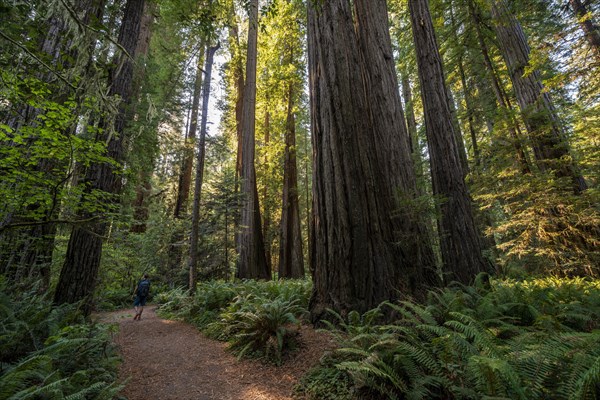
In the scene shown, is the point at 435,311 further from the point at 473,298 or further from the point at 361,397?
the point at 361,397

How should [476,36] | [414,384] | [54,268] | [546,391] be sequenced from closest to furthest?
1. [546,391]
2. [414,384]
3. [54,268]
4. [476,36]

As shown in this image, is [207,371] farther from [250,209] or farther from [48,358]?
[250,209]

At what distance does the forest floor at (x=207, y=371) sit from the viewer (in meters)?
3.19

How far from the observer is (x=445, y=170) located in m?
5.12

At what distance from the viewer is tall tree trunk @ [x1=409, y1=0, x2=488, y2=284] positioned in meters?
4.71

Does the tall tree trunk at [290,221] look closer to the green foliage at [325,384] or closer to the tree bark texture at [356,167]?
the tree bark texture at [356,167]

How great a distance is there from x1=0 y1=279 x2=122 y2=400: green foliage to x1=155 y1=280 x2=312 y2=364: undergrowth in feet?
5.89

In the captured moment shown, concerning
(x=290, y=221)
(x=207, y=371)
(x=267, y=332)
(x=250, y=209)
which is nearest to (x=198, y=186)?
(x=250, y=209)

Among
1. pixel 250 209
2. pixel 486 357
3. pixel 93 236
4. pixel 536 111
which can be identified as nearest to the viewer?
pixel 486 357

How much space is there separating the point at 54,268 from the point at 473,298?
1008 centimetres

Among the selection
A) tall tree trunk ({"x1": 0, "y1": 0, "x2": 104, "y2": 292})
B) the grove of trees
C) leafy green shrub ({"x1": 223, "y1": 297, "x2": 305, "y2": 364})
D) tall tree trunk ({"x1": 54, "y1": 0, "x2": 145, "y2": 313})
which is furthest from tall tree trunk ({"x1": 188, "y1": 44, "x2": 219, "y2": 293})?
leafy green shrub ({"x1": 223, "y1": 297, "x2": 305, "y2": 364})

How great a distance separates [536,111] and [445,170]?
143 inches

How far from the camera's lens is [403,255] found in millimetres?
4102

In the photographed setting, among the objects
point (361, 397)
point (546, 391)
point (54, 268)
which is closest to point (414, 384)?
point (361, 397)
